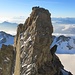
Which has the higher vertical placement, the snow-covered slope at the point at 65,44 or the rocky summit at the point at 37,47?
the rocky summit at the point at 37,47

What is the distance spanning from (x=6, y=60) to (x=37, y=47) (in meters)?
4.90

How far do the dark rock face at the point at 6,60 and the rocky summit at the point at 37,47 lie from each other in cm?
203

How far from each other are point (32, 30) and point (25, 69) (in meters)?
2.28

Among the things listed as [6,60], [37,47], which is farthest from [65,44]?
[37,47]

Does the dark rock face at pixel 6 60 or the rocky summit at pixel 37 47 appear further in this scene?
the dark rock face at pixel 6 60

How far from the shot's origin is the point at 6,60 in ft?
64.6

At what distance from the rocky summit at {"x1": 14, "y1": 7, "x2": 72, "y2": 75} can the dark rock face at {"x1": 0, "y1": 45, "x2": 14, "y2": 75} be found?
6.66 feet

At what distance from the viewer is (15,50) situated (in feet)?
62.3

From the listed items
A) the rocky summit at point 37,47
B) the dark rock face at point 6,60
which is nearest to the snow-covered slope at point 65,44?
the dark rock face at point 6,60

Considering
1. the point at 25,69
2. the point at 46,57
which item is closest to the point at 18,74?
the point at 25,69

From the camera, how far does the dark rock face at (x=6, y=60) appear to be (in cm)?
1866

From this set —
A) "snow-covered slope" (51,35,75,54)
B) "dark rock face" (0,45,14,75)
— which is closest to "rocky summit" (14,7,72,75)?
"dark rock face" (0,45,14,75)

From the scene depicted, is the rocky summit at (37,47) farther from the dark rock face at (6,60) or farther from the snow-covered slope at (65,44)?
the snow-covered slope at (65,44)

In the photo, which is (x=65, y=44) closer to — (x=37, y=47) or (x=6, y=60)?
(x=6, y=60)
